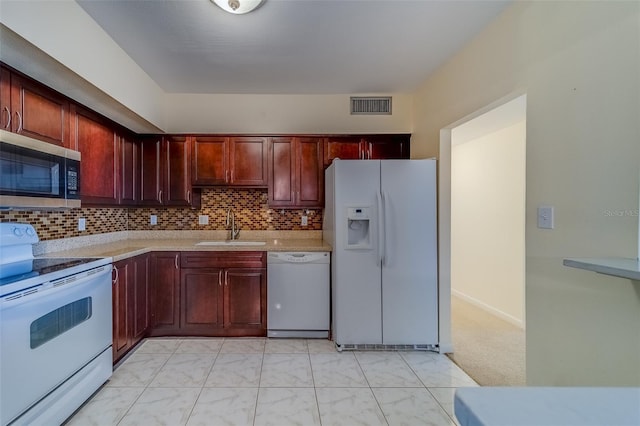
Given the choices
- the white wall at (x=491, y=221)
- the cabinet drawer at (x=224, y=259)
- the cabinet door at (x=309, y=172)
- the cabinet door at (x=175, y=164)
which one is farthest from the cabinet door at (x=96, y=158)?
the white wall at (x=491, y=221)

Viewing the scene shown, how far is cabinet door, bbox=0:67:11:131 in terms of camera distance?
159 cm

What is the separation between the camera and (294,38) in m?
2.17

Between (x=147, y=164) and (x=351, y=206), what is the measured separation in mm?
2243

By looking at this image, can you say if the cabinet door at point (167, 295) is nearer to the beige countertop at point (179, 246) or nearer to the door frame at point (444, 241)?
the beige countertop at point (179, 246)

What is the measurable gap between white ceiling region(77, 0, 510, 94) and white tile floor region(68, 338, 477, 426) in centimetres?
254

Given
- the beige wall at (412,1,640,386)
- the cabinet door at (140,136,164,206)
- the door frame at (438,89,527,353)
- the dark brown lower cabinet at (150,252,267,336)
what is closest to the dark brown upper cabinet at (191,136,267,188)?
the cabinet door at (140,136,164,206)

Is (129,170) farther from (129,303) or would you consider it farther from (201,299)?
(201,299)

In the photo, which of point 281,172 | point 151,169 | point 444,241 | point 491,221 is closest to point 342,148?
point 281,172

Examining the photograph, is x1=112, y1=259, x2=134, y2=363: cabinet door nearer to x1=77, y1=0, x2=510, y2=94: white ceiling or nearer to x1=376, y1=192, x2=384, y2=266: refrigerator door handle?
x1=77, y1=0, x2=510, y2=94: white ceiling

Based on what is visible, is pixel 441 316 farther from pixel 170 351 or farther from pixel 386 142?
pixel 170 351

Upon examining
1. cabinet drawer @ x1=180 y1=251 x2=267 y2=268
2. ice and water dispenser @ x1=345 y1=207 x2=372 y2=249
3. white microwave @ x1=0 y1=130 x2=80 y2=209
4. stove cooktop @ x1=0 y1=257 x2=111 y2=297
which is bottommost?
cabinet drawer @ x1=180 y1=251 x2=267 y2=268

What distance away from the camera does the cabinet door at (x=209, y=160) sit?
3.09 meters

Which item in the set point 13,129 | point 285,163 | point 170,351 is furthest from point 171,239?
point 13,129

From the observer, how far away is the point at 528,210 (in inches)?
65.3
